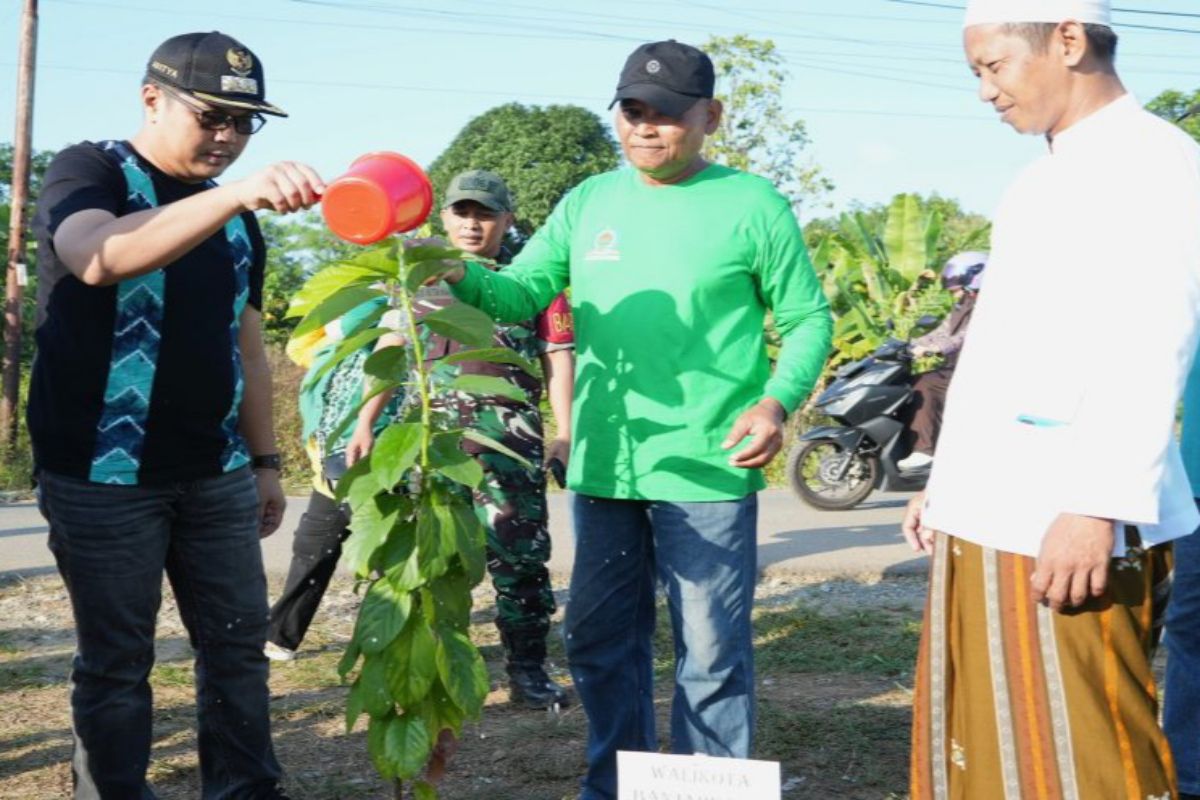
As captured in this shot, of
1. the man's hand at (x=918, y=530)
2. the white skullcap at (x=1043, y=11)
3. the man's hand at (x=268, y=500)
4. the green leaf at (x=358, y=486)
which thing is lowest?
the man's hand at (x=268, y=500)

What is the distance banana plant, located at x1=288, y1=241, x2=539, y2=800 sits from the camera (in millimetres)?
2943

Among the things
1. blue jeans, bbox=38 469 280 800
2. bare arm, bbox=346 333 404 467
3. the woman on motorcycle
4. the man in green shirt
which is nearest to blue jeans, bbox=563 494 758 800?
the man in green shirt

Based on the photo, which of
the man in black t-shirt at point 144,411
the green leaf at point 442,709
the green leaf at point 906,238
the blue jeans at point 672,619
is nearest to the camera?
the green leaf at point 442,709

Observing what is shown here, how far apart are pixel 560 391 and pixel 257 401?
4.76ft

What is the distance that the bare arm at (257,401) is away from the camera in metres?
3.88

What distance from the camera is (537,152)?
27.5m

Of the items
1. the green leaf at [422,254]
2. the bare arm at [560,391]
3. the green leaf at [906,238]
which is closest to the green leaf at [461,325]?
the green leaf at [422,254]

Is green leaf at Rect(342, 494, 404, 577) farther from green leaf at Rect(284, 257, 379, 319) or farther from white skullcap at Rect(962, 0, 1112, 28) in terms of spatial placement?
white skullcap at Rect(962, 0, 1112, 28)

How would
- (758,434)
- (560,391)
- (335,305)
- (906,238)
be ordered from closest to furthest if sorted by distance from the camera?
1. (335,305)
2. (758,434)
3. (560,391)
4. (906,238)

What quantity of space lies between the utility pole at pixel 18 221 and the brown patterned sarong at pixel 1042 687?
40.6ft

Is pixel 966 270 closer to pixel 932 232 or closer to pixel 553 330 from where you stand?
pixel 932 232

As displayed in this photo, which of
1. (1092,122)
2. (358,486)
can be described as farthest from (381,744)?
(1092,122)

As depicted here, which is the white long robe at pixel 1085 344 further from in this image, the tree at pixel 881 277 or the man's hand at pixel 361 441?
the tree at pixel 881 277

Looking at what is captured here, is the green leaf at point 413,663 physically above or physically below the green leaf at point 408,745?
above
